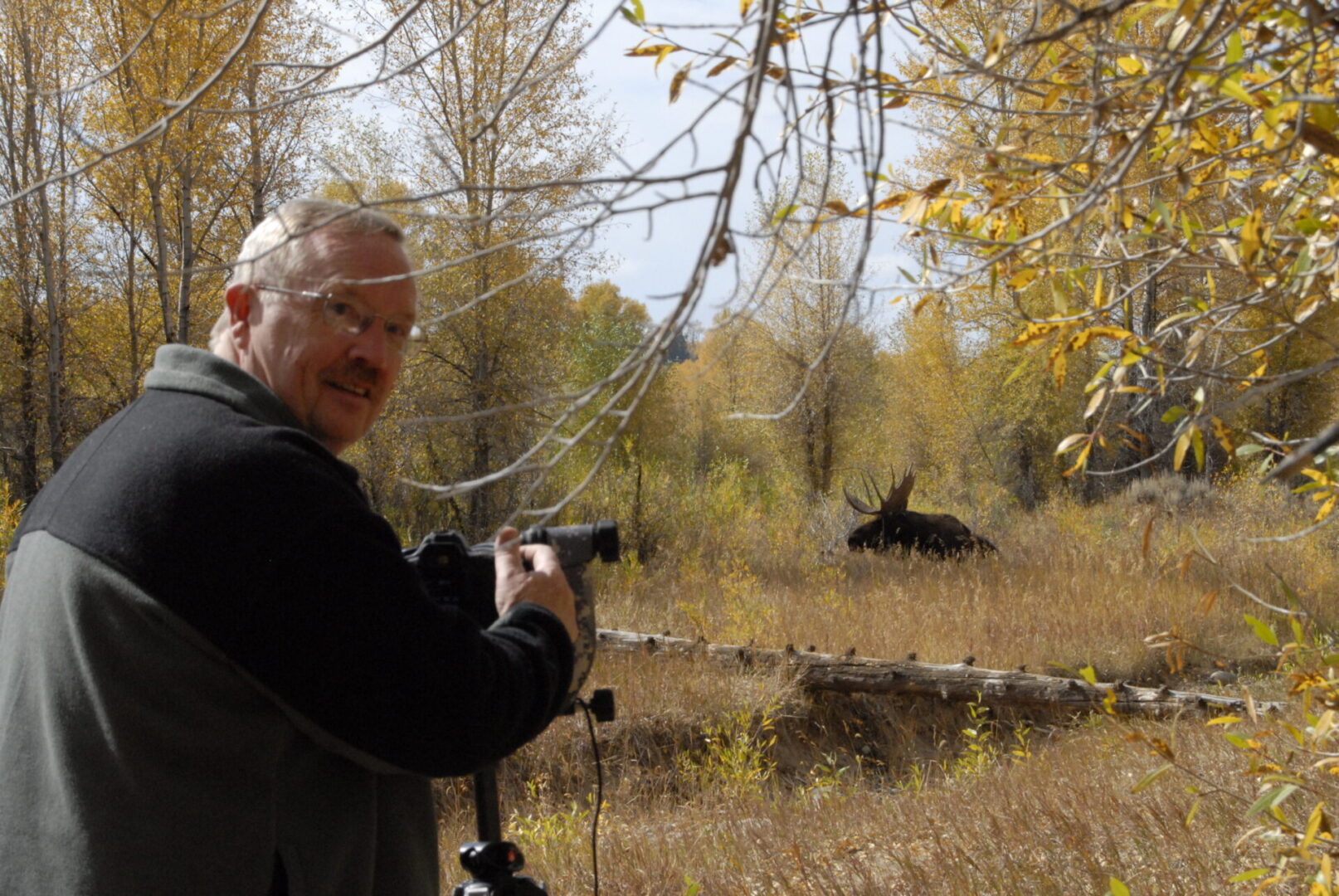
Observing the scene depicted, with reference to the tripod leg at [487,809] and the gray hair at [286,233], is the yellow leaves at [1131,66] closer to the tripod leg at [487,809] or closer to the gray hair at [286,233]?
the gray hair at [286,233]

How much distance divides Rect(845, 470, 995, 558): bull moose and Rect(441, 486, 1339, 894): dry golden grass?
2.07 ft

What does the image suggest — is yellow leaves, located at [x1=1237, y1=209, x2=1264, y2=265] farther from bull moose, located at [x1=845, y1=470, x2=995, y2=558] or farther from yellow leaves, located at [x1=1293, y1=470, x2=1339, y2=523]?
bull moose, located at [x1=845, y1=470, x2=995, y2=558]

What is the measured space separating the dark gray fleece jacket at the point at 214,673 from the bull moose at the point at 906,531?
1106 centimetres

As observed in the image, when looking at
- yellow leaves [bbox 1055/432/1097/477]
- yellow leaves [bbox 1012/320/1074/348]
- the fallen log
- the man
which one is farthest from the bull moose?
the man

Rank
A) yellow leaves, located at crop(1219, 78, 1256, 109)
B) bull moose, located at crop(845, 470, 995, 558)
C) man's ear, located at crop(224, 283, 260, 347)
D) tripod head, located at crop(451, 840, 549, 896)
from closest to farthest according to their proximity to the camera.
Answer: yellow leaves, located at crop(1219, 78, 1256, 109)
man's ear, located at crop(224, 283, 260, 347)
tripod head, located at crop(451, 840, 549, 896)
bull moose, located at crop(845, 470, 995, 558)

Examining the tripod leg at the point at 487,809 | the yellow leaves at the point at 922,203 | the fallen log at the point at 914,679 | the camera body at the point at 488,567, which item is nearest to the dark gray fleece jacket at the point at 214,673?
the camera body at the point at 488,567

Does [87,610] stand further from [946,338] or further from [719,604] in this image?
[946,338]

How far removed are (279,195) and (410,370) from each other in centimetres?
404

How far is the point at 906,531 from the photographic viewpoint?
40.8ft

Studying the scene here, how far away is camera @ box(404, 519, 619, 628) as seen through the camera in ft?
5.32

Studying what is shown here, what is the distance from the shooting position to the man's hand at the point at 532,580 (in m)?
1.53

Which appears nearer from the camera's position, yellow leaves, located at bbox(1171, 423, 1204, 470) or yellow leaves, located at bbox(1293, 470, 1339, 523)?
yellow leaves, located at bbox(1171, 423, 1204, 470)

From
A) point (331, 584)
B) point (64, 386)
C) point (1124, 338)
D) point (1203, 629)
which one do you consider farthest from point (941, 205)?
point (64, 386)

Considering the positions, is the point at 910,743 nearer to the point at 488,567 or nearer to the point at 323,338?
the point at 488,567
